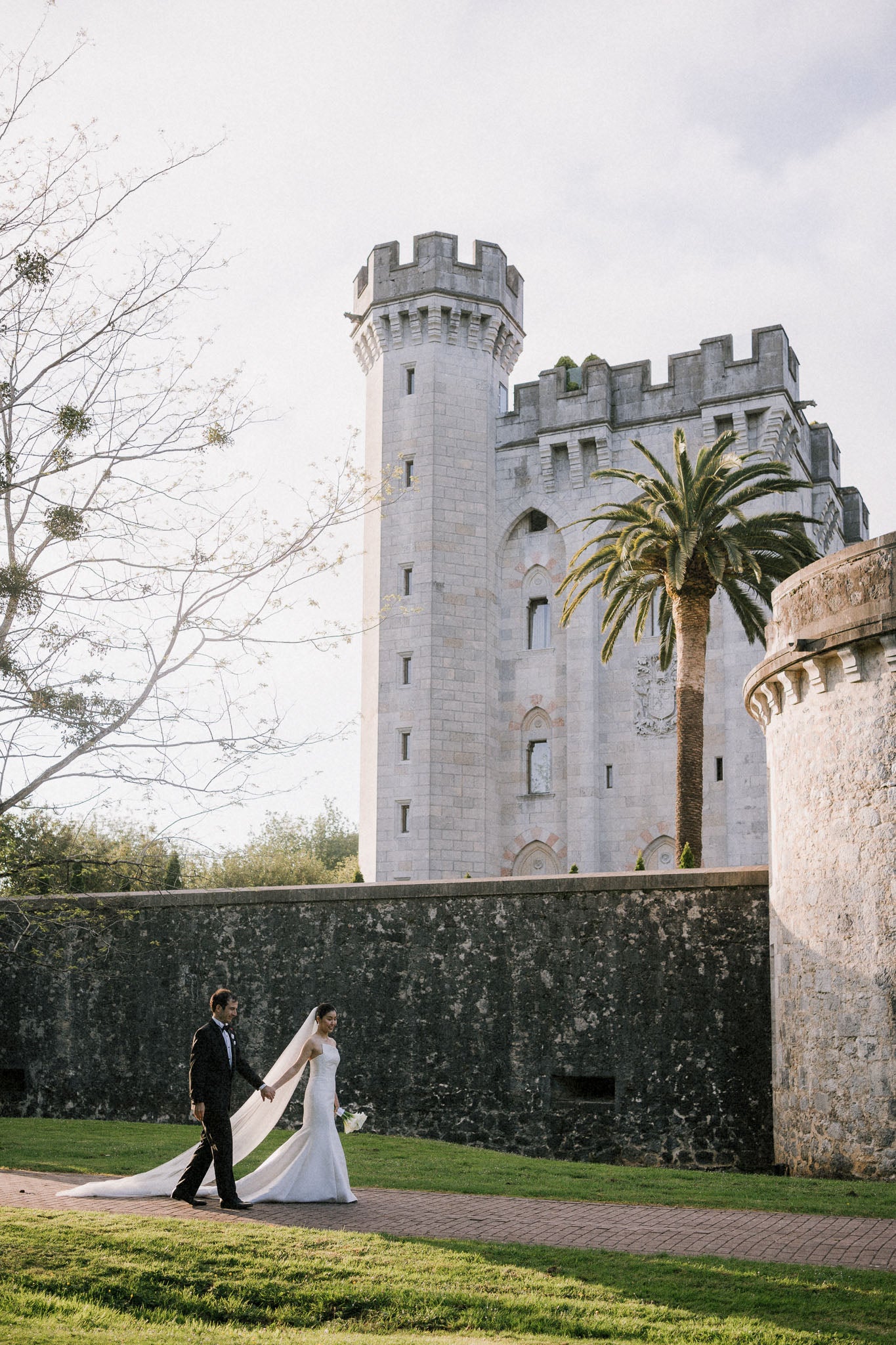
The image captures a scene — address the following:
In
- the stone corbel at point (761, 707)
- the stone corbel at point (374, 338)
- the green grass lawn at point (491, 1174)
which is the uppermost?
the stone corbel at point (374, 338)

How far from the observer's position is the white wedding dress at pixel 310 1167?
1123 cm

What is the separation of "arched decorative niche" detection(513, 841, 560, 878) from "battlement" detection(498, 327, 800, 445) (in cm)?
1208

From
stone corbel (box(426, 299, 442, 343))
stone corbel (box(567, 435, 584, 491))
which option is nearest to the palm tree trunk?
stone corbel (box(567, 435, 584, 491))

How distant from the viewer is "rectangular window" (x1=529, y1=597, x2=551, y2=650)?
3816cm

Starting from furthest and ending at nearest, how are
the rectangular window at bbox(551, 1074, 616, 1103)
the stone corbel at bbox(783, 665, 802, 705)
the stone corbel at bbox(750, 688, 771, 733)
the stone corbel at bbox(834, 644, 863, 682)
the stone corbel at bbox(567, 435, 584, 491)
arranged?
the stone corbel at bbox(567, 435, 584, 491) < the rectangular window at bbox(551, 1074, 616, 1103) < the stone corbel at bbox(750, 688, 771, 733) < the stone corbel at bbox(783, 665, 802, 705) < the stone corbel at bbox(834, 644, 863, 682)

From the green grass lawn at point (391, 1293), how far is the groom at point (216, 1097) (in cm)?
146

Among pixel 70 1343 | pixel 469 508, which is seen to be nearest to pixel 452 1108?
pixel 70 1343

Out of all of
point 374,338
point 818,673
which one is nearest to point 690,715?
point 818,673

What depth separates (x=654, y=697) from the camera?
3594 cm

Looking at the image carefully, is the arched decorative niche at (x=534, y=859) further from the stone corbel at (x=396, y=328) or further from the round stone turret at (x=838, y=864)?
the round stone turret at (x=838, y=864)

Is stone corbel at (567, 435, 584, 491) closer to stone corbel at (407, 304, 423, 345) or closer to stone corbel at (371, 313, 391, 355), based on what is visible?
stone corbel at (407, 304, 423, 345)

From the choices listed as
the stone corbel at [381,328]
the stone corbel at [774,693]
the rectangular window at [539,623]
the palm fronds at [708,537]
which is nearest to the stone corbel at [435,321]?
the stone corbel at [381,328]

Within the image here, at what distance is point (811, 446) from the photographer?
40375mm

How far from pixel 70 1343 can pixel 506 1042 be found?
11863 millimetres
